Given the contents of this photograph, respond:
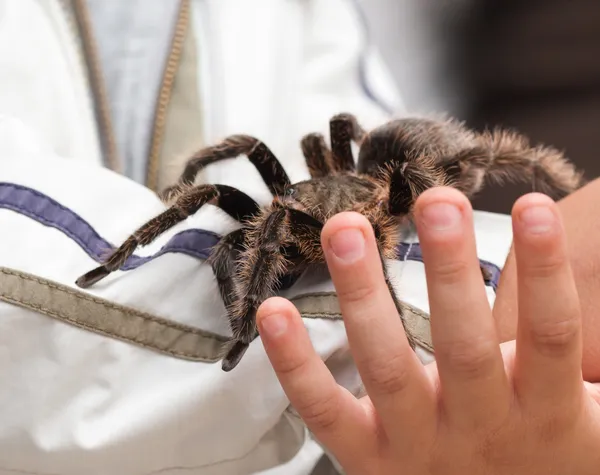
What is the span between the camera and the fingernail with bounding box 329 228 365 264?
1.32ft

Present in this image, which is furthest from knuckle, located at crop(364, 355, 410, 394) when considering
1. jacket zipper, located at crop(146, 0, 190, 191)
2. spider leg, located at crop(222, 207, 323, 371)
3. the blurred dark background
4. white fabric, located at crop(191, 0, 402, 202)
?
the blurred dark background

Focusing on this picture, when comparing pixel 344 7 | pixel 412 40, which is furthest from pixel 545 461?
pixel 412 40

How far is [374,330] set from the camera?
1.40 feet

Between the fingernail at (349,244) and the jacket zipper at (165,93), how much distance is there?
48cm

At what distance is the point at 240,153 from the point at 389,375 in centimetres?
35

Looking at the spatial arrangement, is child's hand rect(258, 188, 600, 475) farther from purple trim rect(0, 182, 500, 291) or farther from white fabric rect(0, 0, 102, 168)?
white fabric rect(0, 0, 102, 168)

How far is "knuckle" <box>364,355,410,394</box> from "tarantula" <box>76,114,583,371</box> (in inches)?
3.1

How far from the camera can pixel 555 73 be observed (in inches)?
57.4

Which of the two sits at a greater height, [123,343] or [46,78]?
[46,78]

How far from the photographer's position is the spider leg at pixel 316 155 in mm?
784

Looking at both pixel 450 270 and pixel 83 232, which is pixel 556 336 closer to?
pixel 450 270

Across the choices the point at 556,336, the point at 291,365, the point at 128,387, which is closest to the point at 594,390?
the point at 556,336

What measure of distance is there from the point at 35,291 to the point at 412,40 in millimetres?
1303

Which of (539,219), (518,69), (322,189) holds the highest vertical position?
(539,219)
